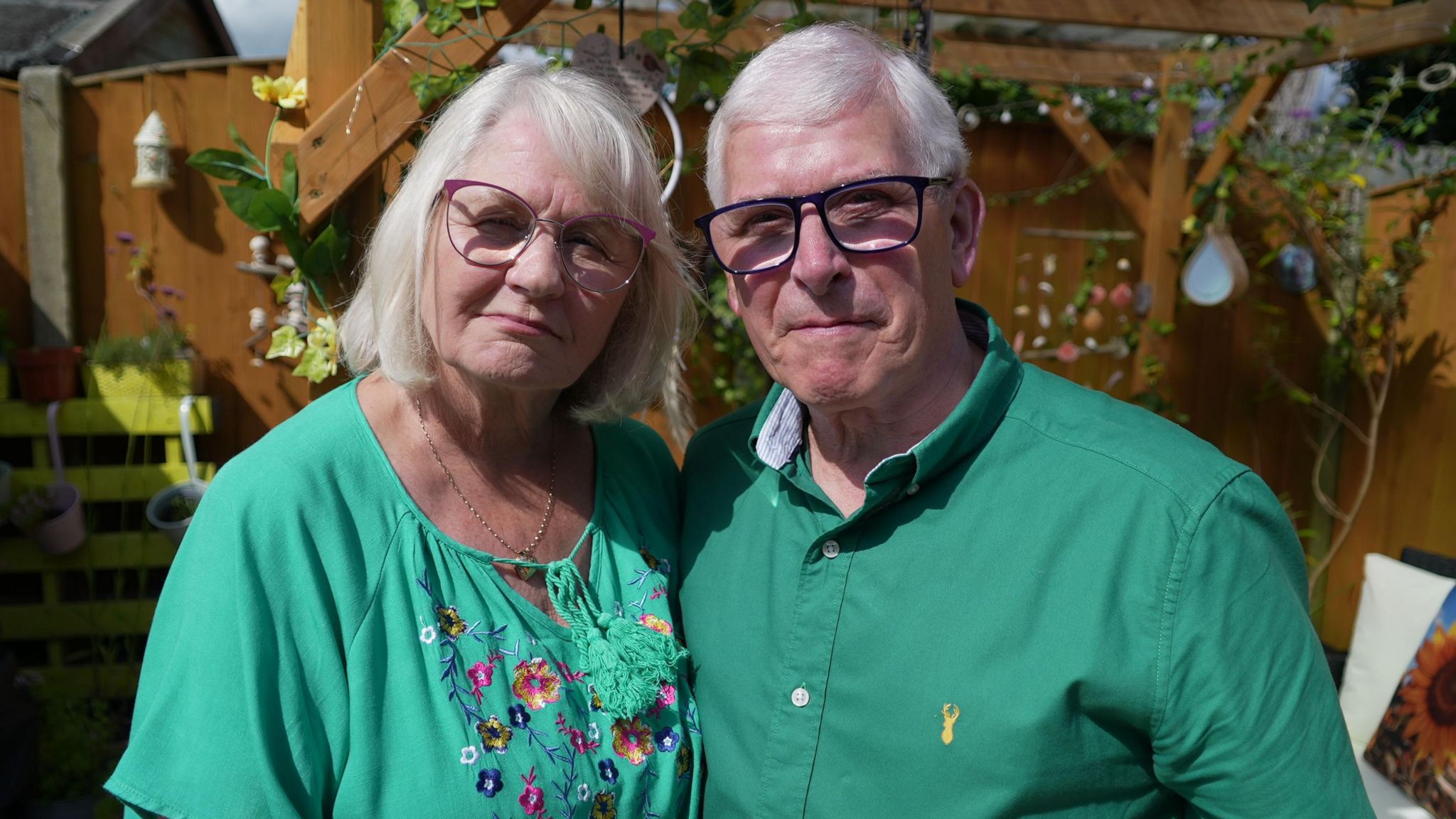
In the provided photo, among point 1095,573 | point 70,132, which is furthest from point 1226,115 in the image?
point 70,132

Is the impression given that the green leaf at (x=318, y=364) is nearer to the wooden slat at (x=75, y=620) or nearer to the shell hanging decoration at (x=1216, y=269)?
the wooden slat at (x=75, y=620)

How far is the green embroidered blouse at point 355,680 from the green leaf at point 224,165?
0.93 m

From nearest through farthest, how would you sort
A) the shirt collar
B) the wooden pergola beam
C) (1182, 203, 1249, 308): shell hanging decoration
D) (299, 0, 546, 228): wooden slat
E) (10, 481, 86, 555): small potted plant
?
1. the shirt collar
2. (299, 0, 546, 228): wooden slat
3. (10, 481, 86, 555): small potted plant
4. the wooden pergola beam
5. (1182, 203, 1249, 308): shell hanging decoration

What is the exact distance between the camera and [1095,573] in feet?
3.95

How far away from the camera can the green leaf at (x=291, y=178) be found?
2121mm

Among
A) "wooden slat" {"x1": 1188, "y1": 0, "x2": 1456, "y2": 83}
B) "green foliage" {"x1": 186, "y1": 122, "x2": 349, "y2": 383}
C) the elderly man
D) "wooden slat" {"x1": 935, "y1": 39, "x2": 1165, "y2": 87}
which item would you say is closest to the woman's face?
the elderly man

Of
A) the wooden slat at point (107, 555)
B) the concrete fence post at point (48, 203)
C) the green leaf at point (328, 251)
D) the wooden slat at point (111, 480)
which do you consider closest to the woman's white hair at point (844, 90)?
the green leaf at point (328, 251)

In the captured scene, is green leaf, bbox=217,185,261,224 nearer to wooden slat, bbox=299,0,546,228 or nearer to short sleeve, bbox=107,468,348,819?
wooden slat, bbox=299,0,546,228

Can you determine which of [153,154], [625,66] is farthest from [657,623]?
[153,154]

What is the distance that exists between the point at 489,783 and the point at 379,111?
1.42 m

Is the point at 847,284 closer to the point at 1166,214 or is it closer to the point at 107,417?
the point at 107,417

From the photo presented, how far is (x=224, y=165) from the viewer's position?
2.14 m

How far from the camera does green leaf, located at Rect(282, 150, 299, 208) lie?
6.96 feet

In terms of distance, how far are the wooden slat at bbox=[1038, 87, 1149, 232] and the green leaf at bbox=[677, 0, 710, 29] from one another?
2.63 meters
